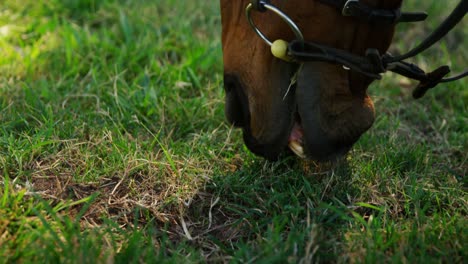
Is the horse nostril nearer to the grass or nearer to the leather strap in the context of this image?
the grass

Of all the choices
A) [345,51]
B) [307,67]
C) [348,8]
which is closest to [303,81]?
[307,67]

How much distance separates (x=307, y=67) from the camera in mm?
1931

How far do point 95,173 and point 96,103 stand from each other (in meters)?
0.71

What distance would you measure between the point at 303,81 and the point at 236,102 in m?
0.30

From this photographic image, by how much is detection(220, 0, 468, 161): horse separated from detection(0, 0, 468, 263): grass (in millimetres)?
272

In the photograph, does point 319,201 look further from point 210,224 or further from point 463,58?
point 463,58

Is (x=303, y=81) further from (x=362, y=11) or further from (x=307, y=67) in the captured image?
(x=362, y=11)

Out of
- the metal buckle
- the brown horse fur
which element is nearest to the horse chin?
the brown horse fur

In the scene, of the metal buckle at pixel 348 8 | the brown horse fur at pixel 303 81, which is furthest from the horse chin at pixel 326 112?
the metal buckle at pixel 348 8

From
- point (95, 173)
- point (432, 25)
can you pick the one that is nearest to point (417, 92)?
point (95, 173)

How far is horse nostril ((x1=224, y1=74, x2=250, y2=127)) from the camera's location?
2.09 metres

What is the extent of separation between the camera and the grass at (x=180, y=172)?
6.29ft

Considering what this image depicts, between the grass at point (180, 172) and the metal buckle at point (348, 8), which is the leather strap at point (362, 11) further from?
the grass at point (180, 172)

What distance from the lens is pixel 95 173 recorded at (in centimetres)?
232
